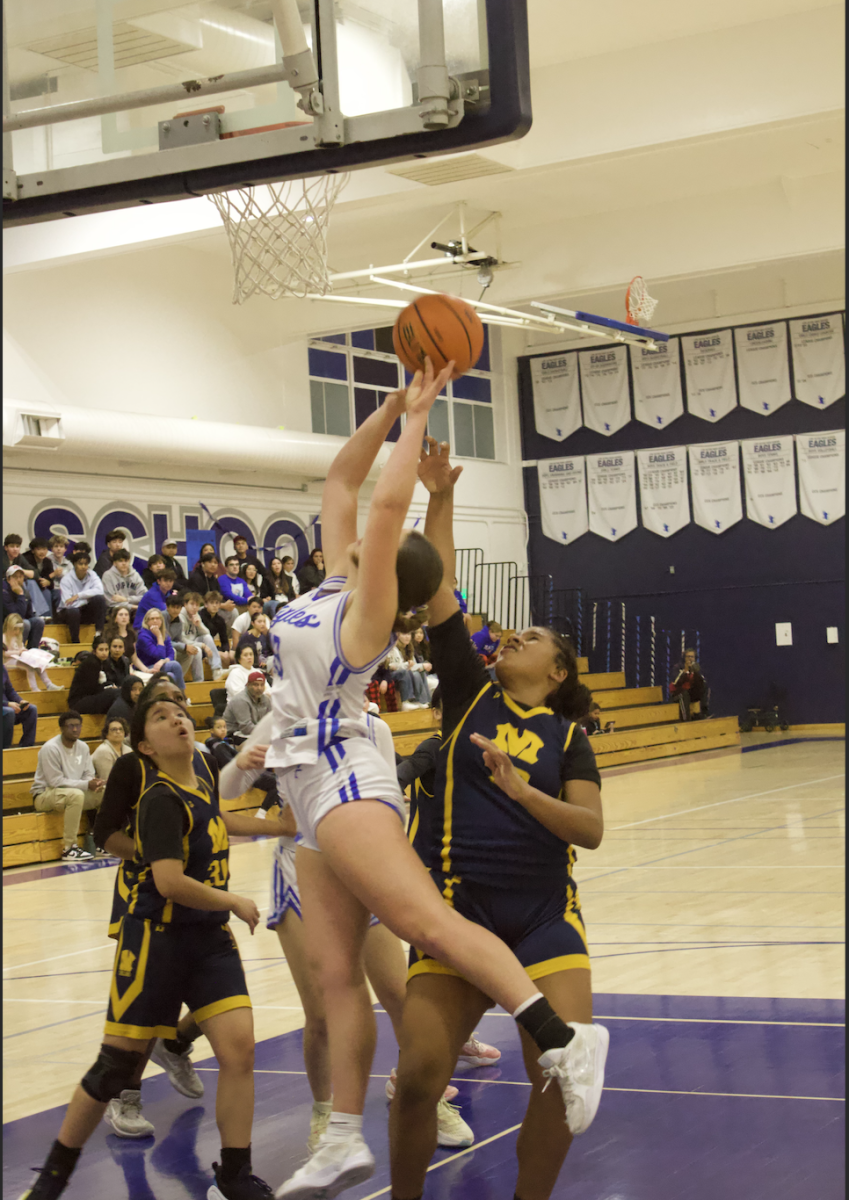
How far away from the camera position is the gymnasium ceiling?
12.0 m

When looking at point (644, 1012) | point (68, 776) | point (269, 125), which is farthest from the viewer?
point (68, 776)

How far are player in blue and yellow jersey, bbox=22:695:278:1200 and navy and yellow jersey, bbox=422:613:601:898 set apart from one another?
67 centimetres

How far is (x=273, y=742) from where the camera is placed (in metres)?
3.09

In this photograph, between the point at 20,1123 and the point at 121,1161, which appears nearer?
the point at 121,1161

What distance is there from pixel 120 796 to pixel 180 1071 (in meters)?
1.25

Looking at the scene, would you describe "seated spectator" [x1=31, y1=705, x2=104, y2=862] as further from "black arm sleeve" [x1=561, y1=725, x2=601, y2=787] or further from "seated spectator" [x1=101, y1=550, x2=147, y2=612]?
"black arm sleeve" [x1=561, y1=725, x2=601, y2=787]

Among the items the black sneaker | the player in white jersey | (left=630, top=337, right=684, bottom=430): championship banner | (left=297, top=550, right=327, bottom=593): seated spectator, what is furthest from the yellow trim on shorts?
(left=630, top=337, right=684, bottom=430): championship banner

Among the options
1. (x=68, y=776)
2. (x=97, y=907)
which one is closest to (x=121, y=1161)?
(x=97, y=907)

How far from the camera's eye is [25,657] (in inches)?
514

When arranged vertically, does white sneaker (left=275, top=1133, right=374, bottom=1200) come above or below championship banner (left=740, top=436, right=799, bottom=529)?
below

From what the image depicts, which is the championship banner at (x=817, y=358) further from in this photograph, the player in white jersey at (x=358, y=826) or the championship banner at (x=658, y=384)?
the player in white jersey at (x=358, y=826)

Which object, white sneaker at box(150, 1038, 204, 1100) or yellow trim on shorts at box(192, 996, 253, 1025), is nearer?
yellow trim on shorts at box(192, 996, 253, 1025)

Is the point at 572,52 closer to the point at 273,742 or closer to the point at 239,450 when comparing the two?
the point at 239,450

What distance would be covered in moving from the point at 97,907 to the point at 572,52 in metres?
9.08
